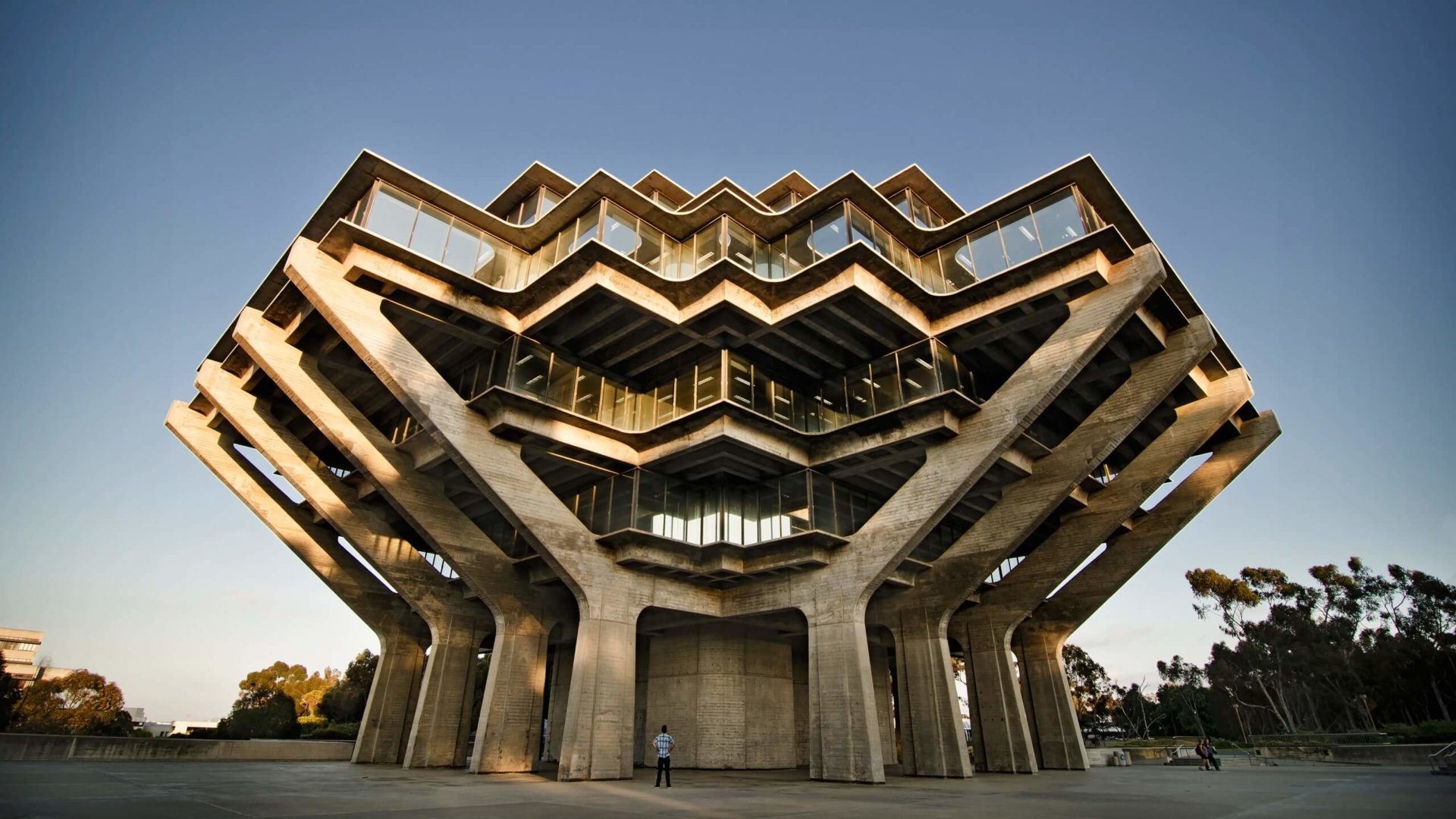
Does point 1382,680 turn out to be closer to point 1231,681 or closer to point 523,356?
point 1231,681

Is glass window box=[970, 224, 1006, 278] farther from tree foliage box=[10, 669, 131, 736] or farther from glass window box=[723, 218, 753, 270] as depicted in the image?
tree foliage box=[10, 669, 131, 736]

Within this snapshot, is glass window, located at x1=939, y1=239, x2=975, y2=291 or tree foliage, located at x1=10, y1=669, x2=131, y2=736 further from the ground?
glass window, located at x1=939, y1=239, x2=975, y2=291

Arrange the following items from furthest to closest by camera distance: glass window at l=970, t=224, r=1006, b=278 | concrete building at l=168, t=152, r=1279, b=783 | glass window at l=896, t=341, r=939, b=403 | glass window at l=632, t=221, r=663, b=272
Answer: glass window at l=632, t=221, r=663, b=272, glass window at l=896, t=341, r=939, b=403, glass window at l=970, t=224, r=1006, b=278, concrete building at l=168, t=152, r=1279, b=783

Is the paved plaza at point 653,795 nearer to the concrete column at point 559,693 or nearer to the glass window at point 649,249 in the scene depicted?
the concrete column at point 559,693

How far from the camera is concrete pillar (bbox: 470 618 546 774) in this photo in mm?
21312

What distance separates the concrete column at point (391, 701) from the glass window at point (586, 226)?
739 inches

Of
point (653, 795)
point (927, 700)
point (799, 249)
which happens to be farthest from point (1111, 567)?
point (653, 795)

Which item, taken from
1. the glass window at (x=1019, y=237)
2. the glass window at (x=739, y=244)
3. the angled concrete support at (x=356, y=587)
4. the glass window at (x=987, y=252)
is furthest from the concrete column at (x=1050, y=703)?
the angled concrete support at (x=356, y=587)

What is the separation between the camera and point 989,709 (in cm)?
2559

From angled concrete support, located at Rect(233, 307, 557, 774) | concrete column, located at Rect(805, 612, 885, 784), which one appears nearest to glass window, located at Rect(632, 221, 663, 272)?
angled concrete support, located at Rect(233, 307, 557, 774)

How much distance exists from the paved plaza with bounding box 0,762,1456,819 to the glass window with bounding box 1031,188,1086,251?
45.2ft

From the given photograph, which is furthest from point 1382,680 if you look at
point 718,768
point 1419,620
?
point 718,768

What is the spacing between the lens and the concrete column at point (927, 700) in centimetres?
2230

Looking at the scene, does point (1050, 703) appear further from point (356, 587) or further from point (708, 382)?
point (356, 587)
